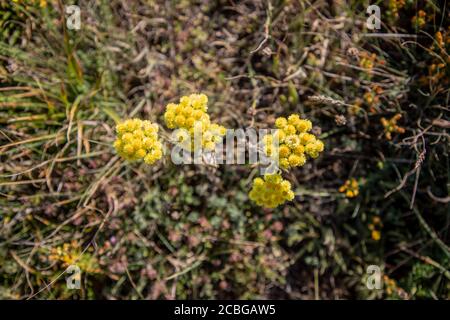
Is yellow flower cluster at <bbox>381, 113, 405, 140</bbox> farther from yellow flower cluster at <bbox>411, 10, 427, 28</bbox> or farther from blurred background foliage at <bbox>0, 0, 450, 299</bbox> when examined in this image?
yellow flower cluster at <bbox>411, 10, 427, 28</bbox>

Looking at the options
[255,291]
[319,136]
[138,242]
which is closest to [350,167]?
[319,136]

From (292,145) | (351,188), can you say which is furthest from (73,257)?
(351,188)

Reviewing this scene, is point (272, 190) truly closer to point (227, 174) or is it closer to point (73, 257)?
point (227, 174)

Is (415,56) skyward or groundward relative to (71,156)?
skyward

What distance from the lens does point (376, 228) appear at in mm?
2844

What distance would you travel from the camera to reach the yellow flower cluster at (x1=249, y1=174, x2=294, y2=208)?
82.0 inches

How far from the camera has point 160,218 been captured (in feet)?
9.15

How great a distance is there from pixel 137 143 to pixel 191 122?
27cm

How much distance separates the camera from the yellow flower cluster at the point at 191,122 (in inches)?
75.9

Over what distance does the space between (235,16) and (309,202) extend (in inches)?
59.9

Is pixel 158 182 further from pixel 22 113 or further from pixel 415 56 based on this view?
pixel 415 56

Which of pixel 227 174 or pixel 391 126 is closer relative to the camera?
pixel 391 126

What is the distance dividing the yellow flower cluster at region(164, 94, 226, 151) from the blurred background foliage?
0.68 metres

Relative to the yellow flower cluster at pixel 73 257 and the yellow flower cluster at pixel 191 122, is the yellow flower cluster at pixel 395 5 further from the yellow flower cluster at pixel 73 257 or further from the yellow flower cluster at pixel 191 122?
the yellow flower cluster at pixel 73 257
